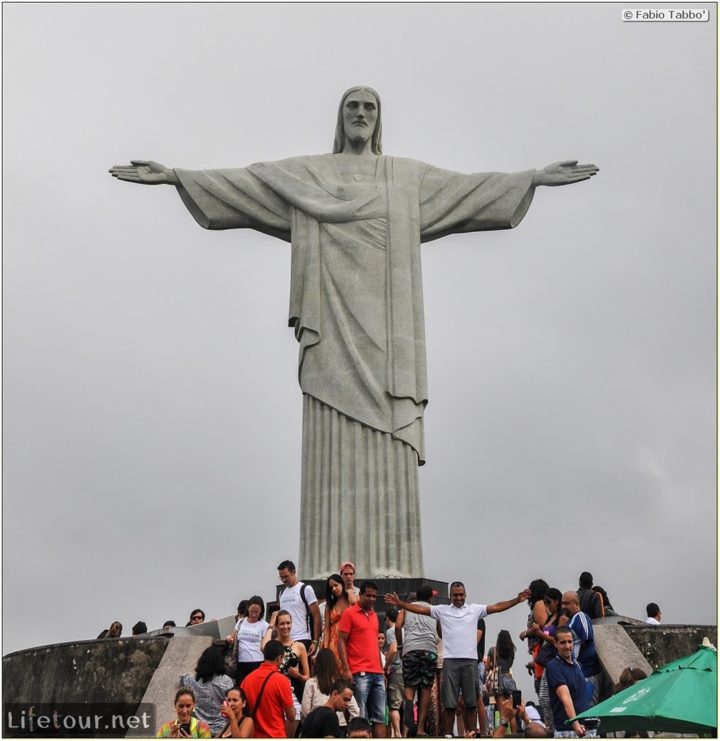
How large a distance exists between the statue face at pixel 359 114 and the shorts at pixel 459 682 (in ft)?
27.5

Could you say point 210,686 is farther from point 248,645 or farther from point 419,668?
point 419,668

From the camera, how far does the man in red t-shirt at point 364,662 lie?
13.2 metres

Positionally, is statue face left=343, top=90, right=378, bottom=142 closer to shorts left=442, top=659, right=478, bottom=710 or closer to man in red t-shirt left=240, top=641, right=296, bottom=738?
shorts left=442, top=659, right=478, bottom=710

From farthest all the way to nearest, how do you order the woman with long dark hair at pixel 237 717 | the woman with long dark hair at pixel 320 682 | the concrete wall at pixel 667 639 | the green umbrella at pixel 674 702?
the concrete wall at pixel 667 639
the woman with long dark hair at pixel 320 682
the woman with long dark hair at pixel 237 717
the green umbrella at pixel 674 702

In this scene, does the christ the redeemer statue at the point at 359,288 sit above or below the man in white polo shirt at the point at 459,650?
above

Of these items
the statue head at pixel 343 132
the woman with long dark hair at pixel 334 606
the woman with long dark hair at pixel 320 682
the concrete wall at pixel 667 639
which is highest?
the statue head at pixel 343 132

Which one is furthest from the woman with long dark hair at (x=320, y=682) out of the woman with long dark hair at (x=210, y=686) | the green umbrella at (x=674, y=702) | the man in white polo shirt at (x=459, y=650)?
the green umbrella at (x=674, y=702)

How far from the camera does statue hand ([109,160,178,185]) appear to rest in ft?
62.0

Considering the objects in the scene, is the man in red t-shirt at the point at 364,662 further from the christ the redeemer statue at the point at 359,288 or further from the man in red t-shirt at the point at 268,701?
the christ the redeemer statue at the point at 359,288

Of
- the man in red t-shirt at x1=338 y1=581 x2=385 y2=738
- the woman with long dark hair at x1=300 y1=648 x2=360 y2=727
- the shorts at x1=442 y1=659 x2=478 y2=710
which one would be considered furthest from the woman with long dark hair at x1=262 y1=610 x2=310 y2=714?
Answer: the shorts at x1=442 y1=659 x2=478 y2=710

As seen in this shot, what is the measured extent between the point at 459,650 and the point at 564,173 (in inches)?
316

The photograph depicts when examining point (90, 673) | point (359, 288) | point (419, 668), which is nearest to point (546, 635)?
point (419, 668)

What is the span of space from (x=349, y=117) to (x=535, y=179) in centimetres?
277

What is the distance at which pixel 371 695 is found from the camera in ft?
43.6
